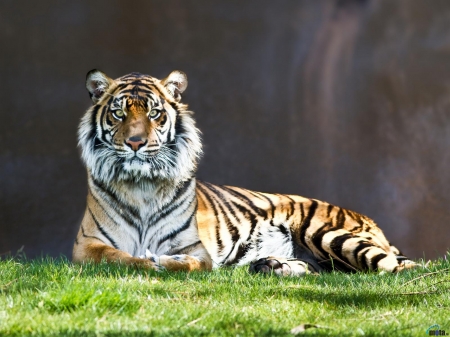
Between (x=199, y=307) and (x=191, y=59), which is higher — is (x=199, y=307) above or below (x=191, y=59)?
below

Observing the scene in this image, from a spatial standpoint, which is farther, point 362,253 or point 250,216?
point 250,216

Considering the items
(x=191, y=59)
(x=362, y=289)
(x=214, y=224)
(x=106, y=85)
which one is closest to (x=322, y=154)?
(x=191, y=59)

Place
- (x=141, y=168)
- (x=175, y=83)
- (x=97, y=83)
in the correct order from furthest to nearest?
(x=175, y=83) < (x=97, y=83) < (x=141, y=168)

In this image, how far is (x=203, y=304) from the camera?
385 centimetres

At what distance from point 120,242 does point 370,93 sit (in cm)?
435

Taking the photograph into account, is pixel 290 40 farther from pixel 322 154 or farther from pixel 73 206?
pixel 73 206

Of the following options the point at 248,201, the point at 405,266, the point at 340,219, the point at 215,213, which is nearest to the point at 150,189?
the point at 215,213

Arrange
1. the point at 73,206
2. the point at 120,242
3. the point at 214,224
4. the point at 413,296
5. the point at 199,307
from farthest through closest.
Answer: the point at 73,206 < the point at 214,224 < the point at 120,242 < the point at 413,296 < the point at 199,307

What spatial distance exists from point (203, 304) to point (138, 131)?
6.51ft

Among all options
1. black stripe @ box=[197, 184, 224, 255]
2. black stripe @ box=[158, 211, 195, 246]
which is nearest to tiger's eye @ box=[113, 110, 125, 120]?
black stripe @ box=[158, 211, 195, 246]

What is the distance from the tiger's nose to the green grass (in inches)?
38.5

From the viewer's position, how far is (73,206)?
340 inches

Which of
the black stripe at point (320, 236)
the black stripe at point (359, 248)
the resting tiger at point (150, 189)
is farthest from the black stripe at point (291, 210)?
the black stripe at point (359, 248)

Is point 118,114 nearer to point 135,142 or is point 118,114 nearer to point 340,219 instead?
point 135,142
